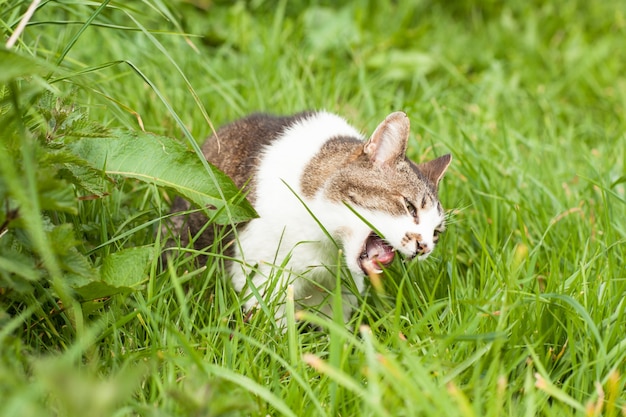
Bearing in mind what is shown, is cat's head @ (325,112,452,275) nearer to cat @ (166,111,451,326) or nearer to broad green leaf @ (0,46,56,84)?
cat @ (166,111,451,326)

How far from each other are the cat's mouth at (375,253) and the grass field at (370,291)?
0.13 meters

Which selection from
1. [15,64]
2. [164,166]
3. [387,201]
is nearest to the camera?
[15,64]

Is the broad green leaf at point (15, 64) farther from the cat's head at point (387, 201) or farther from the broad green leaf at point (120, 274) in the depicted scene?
the cat's head at point (387, 201)

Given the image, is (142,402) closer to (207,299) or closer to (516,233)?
(207,299)

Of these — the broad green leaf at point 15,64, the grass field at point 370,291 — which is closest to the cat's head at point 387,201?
the grass field at point 370,291

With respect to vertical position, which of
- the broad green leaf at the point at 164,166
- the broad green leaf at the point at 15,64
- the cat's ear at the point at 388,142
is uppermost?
the broad green leaf at the point at 15,64

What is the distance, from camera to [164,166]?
2.32 metres

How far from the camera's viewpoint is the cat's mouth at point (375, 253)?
8.25ft

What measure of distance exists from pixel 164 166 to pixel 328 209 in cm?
58

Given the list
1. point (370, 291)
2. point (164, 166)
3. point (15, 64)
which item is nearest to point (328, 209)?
point (370, 291)

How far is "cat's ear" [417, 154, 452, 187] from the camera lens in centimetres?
274

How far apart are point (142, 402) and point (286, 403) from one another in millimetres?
356

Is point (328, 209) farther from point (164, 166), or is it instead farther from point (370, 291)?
point (164, 166)

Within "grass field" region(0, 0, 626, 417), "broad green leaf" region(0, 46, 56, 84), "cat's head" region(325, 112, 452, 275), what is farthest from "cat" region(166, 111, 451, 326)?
"broad green leaf" region(0, 46, 56, 84)
